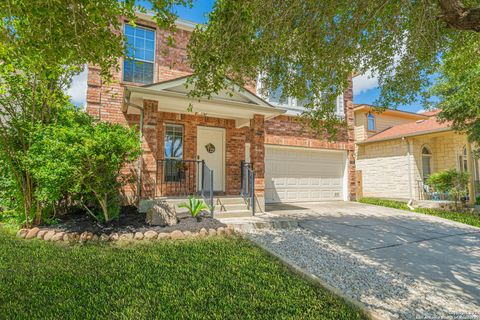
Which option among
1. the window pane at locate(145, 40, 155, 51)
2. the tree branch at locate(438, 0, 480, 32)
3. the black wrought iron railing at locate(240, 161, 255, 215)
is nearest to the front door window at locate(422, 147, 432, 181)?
the black wrought iron railing at locate(240, 161, 255, 215)

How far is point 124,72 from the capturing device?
26.9 ft

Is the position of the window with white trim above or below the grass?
above

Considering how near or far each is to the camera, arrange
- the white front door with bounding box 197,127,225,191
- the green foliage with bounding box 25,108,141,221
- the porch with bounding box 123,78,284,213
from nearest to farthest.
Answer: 1. the green foliage with bounding box 25,108,141,221
2. the porch with bounding box 123,78,284,213
3. the white front door with bounding box 197,127,225,191

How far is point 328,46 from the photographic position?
5.06 m

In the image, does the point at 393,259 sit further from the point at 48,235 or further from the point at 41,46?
the point at 48,235

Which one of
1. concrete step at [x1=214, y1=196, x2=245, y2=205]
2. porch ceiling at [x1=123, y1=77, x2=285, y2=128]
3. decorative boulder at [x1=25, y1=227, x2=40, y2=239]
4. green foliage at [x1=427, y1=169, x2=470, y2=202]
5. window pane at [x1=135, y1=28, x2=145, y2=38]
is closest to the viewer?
decorative boulder at [x1=25, y1=227, x2=40, y2=239]

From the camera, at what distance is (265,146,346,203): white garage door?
10.1 metres

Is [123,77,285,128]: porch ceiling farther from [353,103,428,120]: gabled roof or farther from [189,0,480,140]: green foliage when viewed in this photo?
[353,103,428,120]: gabled roof

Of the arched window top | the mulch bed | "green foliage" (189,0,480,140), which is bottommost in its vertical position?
the mulch bed

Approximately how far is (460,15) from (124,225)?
6.24m

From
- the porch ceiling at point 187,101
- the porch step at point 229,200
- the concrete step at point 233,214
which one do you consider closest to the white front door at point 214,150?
the porch ceiling at point 187,101

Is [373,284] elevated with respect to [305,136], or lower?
lower

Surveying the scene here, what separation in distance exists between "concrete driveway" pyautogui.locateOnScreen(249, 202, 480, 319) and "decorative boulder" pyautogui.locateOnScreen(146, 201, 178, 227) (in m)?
1.78

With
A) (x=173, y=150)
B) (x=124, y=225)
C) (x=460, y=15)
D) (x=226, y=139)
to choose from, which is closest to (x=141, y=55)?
(x=173, y=150)
